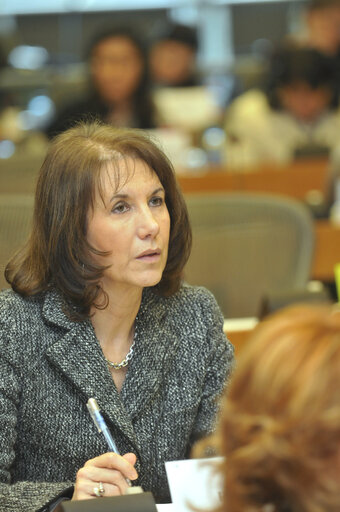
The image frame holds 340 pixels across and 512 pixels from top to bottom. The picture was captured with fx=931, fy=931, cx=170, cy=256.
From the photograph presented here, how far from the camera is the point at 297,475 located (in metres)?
0.79

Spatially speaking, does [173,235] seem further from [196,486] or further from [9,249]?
[9,249]

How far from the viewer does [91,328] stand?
5.45 ft

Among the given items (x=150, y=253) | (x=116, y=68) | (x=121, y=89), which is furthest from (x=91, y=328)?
(x=116, y=68)

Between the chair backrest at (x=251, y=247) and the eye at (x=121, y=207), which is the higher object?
the eye at (x=121, y=207)

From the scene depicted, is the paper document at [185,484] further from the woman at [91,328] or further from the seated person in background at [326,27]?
the seated person in background at [326,27]

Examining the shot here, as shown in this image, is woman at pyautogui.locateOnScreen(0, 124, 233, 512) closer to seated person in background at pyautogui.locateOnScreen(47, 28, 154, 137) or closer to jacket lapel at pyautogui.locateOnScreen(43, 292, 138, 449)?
jacket lapel at pyautogui.locateOnScreen(43, 292, 138, 449)

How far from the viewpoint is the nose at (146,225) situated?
1.60m

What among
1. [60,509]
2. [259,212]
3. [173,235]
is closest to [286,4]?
[259,212]

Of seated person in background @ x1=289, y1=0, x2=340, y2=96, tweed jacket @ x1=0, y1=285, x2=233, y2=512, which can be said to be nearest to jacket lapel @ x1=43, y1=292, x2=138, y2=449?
tweed jacket @ x1=0, y1=285, x2=233, y2=512

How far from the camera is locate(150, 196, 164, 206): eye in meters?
1.67

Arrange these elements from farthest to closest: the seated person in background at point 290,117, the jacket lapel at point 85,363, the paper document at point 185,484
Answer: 1. the seated person in background at point 290,117
2. the jacket lapel at point 85,363
3. the paper document at point 185,484

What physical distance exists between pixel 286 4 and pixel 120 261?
9.87 meters

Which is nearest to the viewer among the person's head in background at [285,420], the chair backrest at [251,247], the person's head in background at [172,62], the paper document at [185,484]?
the person's head in background at [285,420]

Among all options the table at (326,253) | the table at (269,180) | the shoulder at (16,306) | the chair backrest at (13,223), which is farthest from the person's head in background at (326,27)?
the shoulder at (16,306)
